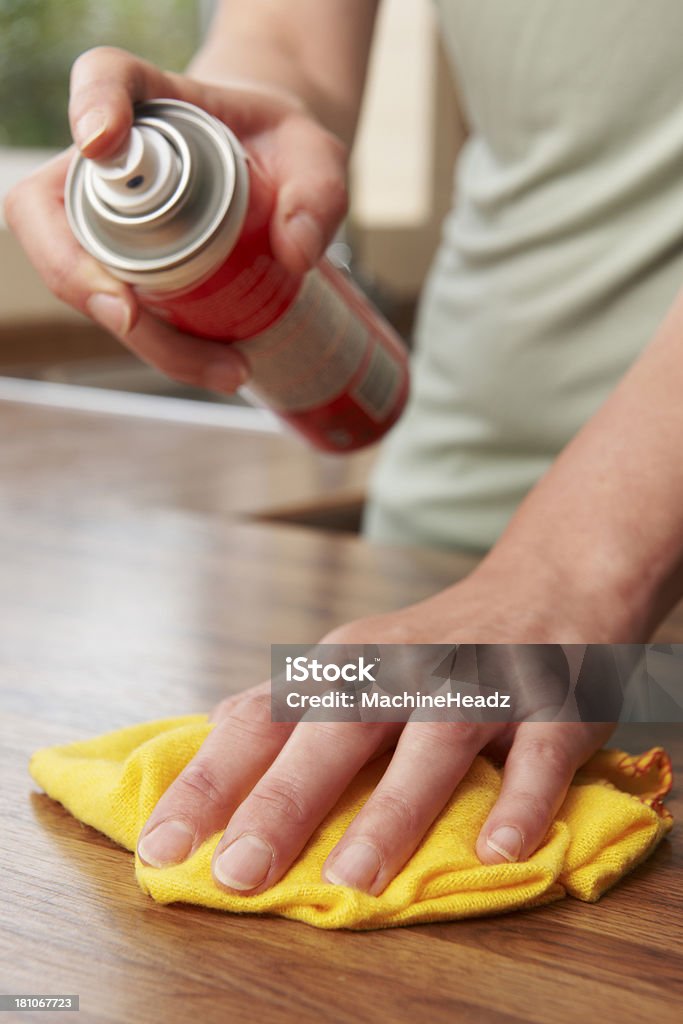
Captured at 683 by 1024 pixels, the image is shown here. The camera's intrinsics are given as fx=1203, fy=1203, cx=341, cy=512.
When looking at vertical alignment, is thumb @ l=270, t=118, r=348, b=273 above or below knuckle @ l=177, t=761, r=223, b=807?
above

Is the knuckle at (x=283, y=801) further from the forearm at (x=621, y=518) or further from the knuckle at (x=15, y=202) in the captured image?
the knuckle at (x=15, y=202)

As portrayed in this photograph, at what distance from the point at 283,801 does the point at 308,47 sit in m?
0.66

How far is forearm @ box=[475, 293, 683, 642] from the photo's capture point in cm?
54

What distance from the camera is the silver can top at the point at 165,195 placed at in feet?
1.84

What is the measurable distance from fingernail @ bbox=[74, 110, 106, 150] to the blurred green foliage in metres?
2.12

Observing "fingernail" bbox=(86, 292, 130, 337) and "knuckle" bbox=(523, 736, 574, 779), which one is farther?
"fingernail" bbox=(86, 292, 130, 337)

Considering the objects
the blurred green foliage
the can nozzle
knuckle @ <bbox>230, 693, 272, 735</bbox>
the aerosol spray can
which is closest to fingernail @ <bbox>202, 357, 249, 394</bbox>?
the aerosol spray can

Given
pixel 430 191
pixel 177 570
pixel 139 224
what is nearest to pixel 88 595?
pixel 177 570

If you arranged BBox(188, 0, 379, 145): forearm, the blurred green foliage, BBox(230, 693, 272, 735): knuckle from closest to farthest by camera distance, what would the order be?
1. BBox(230, 693, 272, 735): knuckle
2. BBox(188, 0, 379, 145): forearm
3. the blurred green foliage

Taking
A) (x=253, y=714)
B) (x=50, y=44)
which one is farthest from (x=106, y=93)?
(x=50, y=44)

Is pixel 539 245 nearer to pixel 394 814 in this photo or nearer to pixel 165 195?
A: pixel 165 195

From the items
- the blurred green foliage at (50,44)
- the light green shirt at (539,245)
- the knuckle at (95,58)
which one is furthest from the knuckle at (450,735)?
the blurred green foliage at (50,44)

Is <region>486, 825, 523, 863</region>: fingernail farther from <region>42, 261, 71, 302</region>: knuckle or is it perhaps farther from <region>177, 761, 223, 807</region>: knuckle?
<region>42, 261, 71, 302</region>: knuckle

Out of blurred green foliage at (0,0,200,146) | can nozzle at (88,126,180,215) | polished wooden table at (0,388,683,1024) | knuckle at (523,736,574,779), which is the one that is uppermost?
can nozzle at (88,126,180,215)
